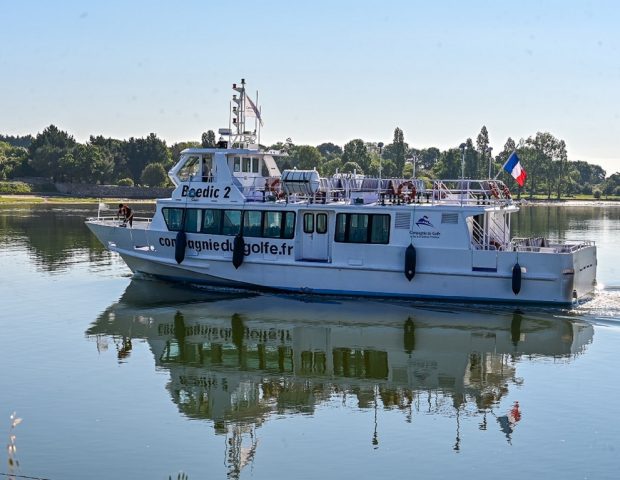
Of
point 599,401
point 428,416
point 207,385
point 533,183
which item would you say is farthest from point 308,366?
point 533,183

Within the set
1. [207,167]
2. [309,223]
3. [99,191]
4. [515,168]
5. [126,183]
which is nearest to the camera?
[515,168]

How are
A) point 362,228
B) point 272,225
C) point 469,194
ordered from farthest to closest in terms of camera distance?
1. point 469,194
2. point 272,225
3. point 362,228

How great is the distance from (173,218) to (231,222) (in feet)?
7.43

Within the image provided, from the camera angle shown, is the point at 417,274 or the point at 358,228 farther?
the point at 358,228

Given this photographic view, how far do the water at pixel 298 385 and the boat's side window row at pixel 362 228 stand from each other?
1990mm

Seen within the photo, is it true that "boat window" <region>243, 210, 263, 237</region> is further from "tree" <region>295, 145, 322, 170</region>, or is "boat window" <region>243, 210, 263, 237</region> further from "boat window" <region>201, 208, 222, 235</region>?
"tree" <region>295, 145, 322, 170</region>

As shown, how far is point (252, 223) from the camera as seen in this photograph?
2772cm

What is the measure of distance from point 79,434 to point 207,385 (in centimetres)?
400

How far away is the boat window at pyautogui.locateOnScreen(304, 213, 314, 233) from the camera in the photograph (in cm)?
2720

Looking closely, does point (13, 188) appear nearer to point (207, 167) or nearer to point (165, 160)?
point (165, 160)

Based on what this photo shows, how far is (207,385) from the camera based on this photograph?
719 inches

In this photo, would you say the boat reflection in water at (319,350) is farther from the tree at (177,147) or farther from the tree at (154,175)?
the tree at (177,147)

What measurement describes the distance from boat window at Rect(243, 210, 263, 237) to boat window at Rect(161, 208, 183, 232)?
8.06 ft

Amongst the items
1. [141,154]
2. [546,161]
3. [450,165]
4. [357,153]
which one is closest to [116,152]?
[141,154]
